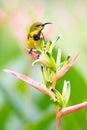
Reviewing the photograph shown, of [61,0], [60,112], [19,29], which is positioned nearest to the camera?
[60,112]

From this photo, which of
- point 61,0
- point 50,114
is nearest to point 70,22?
point 61,0

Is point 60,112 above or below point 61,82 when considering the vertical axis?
above

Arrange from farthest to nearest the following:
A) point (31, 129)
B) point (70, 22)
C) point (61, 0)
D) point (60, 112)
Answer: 1. point (61, 0)
2. point (70, 22)
3. point (31, 129)
4. point (60, 112)

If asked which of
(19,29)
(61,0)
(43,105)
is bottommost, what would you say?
(61,0)

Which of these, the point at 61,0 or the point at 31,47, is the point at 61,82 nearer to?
the point at 31,47

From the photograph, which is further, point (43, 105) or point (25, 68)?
point (25, 68)

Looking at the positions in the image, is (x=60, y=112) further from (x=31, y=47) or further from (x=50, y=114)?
(x=50, y=114)

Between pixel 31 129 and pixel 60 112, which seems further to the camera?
pixel 31 129

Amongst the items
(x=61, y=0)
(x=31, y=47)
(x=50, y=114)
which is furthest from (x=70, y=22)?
(x=31, y=47)

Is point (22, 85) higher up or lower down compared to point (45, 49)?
lower down
